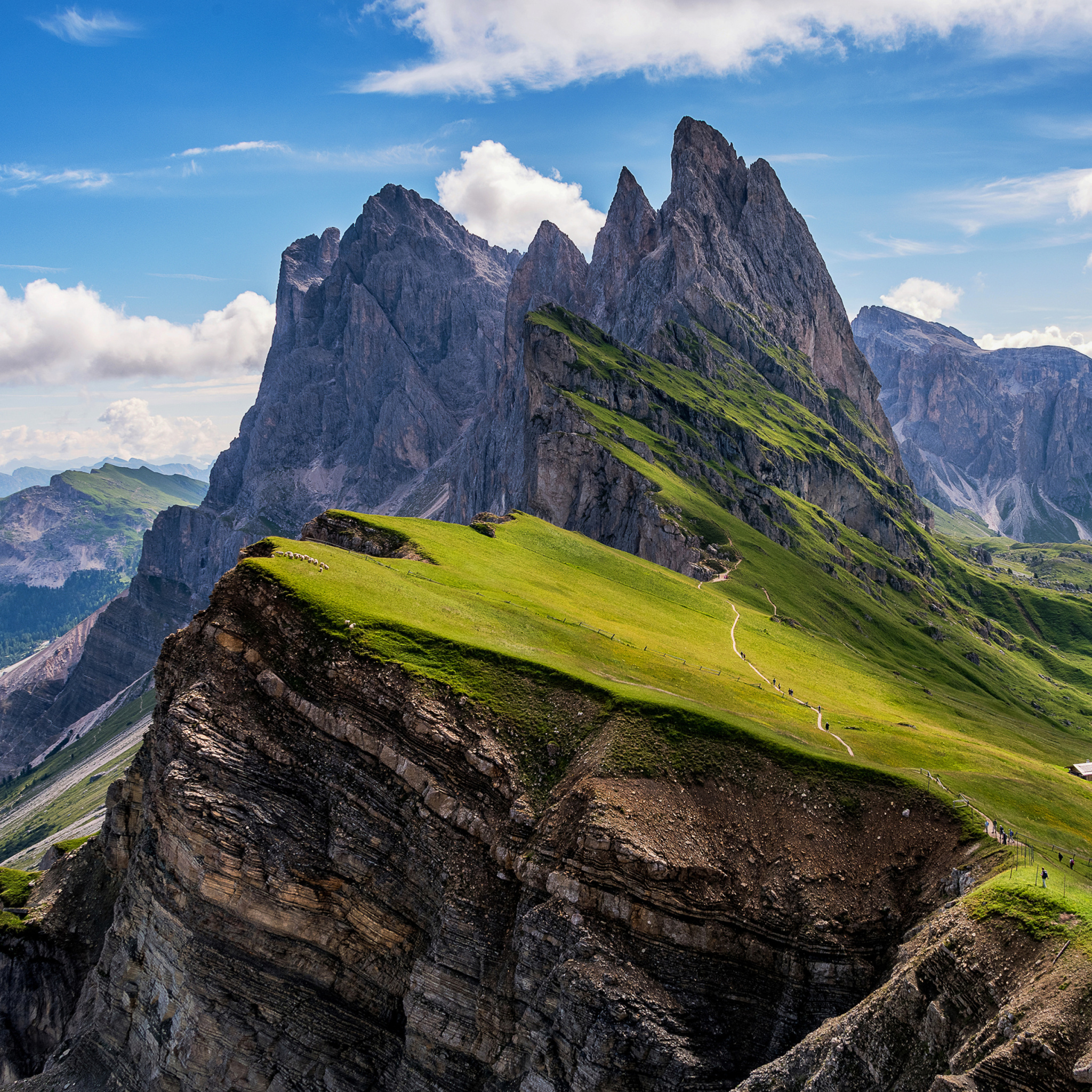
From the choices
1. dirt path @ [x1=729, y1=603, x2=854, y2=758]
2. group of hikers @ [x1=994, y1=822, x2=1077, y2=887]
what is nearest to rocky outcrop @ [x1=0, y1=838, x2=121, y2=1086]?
dirt path @ [x1=729, y1=603, x2=854, y2=758]

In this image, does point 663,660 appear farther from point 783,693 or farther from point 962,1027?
point 962,1027

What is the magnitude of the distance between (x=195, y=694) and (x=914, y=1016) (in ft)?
130

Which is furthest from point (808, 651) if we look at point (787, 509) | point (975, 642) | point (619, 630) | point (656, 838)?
point (975, 642)

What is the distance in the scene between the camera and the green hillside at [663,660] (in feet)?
152

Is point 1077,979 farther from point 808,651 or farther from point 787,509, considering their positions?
point 787,509

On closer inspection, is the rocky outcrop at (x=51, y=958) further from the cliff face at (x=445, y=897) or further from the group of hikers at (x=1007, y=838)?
the group of hikers at (x=1007, y=838)

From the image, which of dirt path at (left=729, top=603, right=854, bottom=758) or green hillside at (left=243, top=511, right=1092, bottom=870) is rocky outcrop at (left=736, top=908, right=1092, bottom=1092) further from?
dirt path at (left=729, top=603, right=854, bottom=758)

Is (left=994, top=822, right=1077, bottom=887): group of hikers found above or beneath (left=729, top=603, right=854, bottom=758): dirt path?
above

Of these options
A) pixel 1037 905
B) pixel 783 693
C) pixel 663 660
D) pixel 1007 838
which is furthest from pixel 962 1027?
pixel 783 693

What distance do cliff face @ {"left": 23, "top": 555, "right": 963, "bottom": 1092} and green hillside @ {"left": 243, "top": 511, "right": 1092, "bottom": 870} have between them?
75.6 inches

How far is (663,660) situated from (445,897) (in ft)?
95.0

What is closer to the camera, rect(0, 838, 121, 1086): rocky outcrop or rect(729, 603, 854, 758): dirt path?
rect(729, 603, 854, 758): dirt path

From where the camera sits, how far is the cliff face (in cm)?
3697

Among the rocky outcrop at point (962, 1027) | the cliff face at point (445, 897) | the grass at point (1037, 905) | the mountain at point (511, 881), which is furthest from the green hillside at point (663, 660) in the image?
the rocky outcrop at point (962, 1027)
